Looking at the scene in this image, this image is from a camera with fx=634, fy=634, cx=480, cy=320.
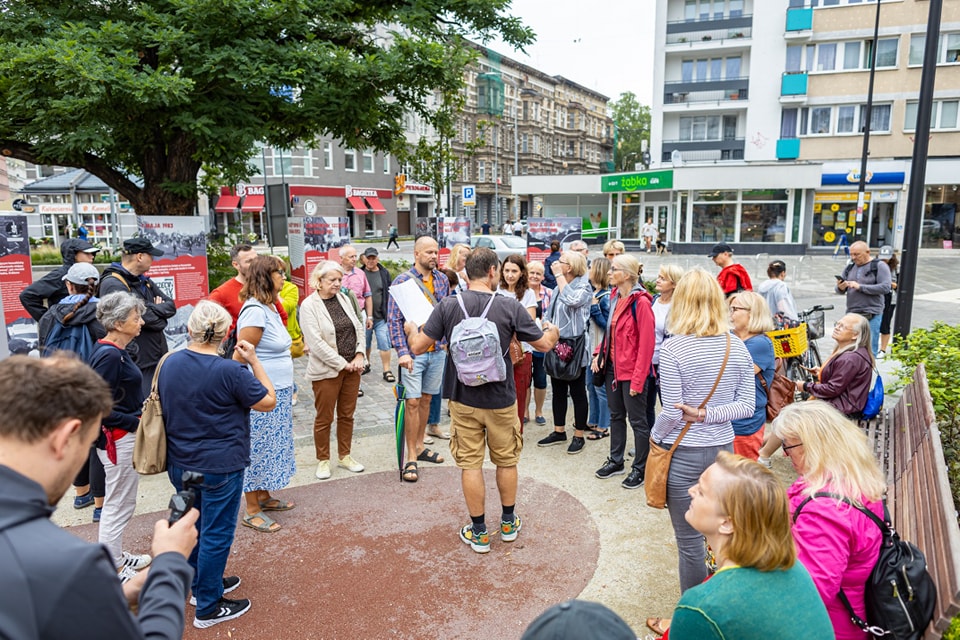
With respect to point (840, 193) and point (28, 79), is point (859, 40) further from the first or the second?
point (28, 79)

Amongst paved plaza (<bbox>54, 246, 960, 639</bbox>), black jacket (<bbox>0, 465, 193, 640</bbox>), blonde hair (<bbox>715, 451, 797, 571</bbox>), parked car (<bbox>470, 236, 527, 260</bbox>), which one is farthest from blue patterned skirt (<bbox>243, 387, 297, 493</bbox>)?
parked car (<bbox>470, 236, 527, 260</bbox>)

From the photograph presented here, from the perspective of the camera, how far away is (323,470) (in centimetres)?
569

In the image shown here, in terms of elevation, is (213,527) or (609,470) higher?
(213,527)

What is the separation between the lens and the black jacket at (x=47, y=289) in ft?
19.7

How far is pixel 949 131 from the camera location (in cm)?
3189

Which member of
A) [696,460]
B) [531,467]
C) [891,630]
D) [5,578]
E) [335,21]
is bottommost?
[531,467]

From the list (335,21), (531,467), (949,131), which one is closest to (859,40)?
(949,131)

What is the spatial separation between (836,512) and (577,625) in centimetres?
173

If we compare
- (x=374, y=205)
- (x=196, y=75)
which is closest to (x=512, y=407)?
(x=196, y=75)

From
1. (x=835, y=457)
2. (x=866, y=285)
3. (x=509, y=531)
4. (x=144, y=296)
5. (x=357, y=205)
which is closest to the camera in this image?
(x=835, y=457)

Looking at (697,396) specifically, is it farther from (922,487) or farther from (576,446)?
(576,446)

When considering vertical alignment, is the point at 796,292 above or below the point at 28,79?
below

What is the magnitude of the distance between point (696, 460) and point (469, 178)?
6459 cm

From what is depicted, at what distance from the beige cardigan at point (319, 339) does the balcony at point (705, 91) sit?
3637cm
